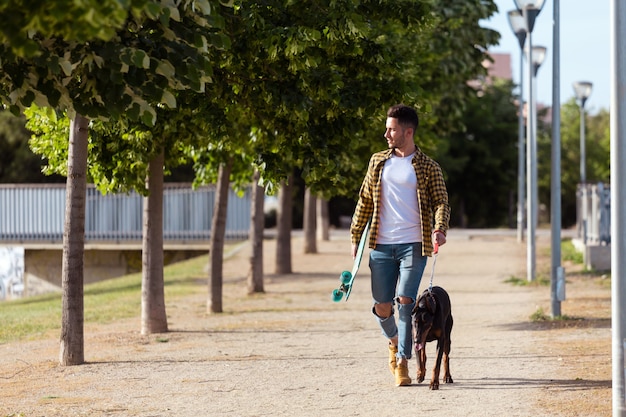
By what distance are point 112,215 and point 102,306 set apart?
51.2 ft

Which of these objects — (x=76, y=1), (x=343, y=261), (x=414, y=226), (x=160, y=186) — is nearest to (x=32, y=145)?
(x=160, y=186)

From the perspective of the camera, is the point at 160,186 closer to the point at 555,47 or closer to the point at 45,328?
the point at 45,328

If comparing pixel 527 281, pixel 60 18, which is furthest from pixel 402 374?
pixel 527 281

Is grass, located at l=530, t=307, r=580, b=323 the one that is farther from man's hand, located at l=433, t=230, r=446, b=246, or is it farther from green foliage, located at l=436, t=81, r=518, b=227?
green foliage, located at l=436, t=81, r=518, b=227

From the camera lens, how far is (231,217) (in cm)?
3400

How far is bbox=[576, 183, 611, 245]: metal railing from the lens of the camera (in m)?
23.3

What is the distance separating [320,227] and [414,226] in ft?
94.6

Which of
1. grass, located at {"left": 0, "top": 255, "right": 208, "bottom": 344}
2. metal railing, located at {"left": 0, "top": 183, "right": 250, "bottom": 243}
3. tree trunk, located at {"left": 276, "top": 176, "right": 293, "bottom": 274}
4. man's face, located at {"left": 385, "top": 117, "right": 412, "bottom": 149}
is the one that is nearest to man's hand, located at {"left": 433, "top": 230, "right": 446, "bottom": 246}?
man's face, located at {"left": 385, "top": 117, "right": 412, "bottom": 149}

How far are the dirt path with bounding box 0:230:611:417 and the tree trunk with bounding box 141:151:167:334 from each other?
1.11ft

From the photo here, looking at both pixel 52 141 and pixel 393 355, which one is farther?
pixel 52 141

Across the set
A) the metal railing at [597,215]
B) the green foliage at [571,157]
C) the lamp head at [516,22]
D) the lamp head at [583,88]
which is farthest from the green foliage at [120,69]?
the green foliage at [571,157]

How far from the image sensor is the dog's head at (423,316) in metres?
8.34

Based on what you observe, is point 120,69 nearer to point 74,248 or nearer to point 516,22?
→ point 74,248

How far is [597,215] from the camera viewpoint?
2434 cm
